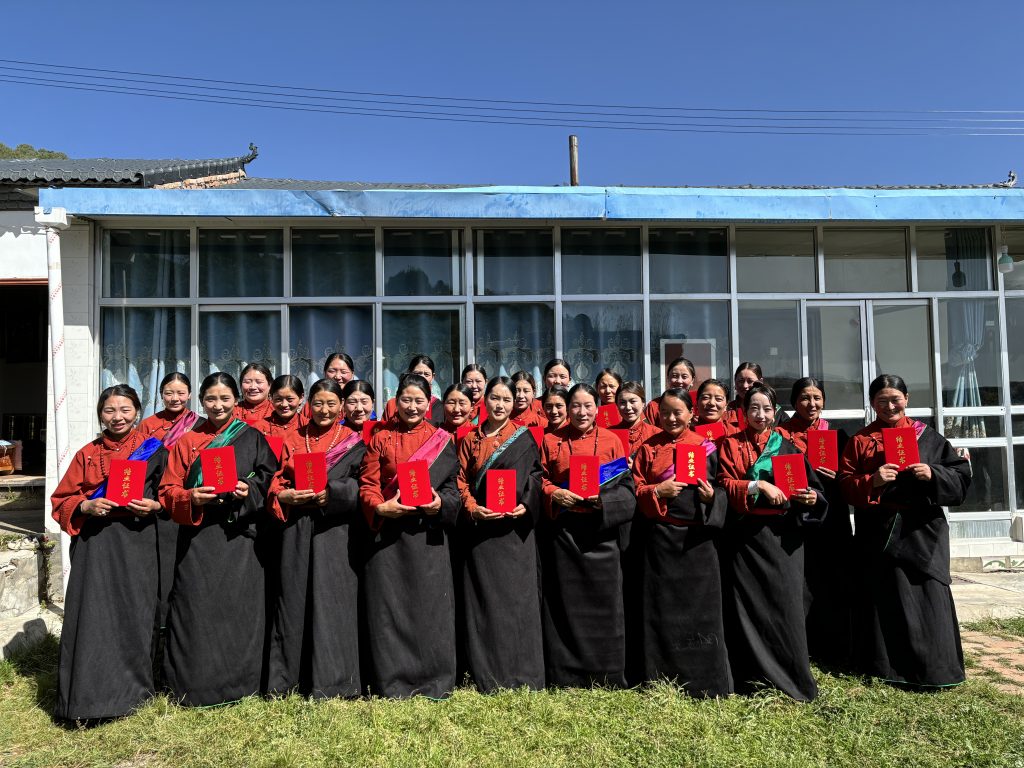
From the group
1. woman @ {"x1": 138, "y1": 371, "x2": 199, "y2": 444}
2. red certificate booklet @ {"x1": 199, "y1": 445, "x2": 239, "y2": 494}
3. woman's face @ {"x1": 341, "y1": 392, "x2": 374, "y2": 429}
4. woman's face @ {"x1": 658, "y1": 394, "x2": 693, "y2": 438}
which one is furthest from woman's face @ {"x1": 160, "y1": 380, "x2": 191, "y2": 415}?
woman's face @ {"x1": 658, "y1": 394, "x2": 693, "y2": 438}

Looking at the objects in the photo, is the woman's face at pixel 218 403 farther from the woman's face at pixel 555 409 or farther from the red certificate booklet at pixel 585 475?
the red certificate booklet at pixel 585 475

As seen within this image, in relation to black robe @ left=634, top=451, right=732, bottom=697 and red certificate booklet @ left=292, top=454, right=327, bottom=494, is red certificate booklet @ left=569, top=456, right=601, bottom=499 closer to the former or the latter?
black robe @ left=634, top=451, right=732, bottom=697

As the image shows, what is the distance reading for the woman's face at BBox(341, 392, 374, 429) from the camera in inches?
178

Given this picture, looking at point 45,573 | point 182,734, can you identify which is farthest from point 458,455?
point 45,573

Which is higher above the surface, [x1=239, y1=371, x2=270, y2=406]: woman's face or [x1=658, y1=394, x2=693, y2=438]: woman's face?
[x1=239, y1=371, x2=270, y2=406]: woman's face

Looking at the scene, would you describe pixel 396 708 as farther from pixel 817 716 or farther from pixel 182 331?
pixel 182 331

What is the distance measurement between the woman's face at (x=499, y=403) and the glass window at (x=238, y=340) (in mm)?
3666

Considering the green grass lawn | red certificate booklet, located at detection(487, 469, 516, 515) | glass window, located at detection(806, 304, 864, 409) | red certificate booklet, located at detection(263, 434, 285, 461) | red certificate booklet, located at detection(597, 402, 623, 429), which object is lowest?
the green grass lawn

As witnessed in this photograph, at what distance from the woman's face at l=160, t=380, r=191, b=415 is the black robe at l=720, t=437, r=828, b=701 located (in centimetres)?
331

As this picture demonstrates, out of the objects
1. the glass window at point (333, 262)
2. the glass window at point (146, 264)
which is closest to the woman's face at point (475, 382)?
the glass window at point (333, 262)

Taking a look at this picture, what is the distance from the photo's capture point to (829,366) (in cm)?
743

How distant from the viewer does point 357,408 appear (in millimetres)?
4555

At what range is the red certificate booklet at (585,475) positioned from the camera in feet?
12.7

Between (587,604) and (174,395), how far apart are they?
276cm
